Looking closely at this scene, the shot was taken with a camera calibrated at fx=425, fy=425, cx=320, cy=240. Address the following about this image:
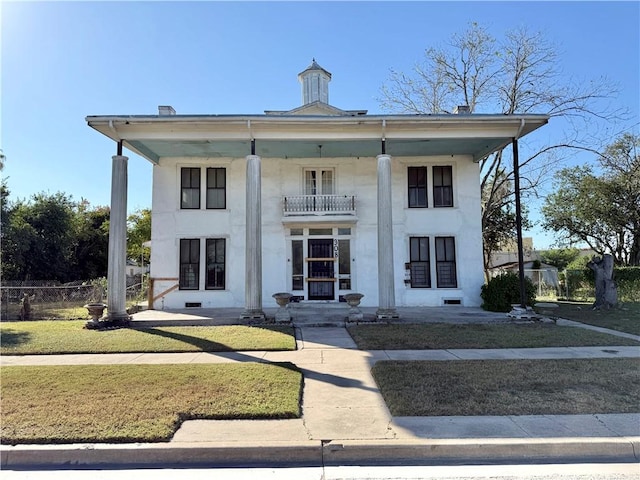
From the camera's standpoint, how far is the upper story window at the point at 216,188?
1678cm

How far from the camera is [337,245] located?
54.2 feet

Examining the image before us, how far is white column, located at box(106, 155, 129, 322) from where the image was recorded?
12.6 metres

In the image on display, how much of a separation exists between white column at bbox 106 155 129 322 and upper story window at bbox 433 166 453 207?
11.3 metres

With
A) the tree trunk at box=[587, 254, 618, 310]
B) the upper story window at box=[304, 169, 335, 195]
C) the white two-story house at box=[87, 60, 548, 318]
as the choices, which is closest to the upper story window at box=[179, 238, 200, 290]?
the white two-story house at box=[87, 60, 548, 318]

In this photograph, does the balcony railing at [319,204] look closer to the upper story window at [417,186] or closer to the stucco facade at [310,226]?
the stucco facade at [310,226]

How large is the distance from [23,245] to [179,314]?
15.3 meters

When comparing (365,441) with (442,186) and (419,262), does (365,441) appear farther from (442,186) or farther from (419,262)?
(442,186)

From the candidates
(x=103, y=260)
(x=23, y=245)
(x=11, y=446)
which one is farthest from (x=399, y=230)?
(x=103, y=260)

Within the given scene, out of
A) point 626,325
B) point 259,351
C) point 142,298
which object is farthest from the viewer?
point 142,298

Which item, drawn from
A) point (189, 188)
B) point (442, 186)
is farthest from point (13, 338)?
point (442, 186)

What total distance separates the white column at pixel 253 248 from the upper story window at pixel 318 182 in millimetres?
4140

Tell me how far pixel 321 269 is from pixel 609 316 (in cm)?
1001

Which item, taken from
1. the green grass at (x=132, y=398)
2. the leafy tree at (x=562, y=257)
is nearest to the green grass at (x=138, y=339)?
the green grass at (x=132, y=398)

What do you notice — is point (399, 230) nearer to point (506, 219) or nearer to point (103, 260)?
point (506, 219)
